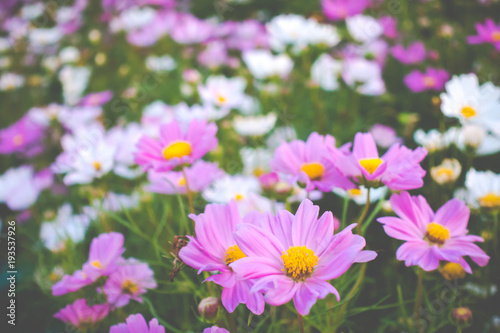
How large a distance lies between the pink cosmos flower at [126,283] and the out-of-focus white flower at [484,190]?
501 millimetres

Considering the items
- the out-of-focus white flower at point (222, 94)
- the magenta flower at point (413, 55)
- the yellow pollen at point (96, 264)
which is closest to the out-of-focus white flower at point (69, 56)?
the out-of-focus white flower at point (222, 94)

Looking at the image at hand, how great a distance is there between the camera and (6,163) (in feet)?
4.92

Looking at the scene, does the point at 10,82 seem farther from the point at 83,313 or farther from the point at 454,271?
the point at 454,271

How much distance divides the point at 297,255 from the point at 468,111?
1.63 feet

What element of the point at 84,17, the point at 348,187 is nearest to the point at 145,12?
the point at 84,17

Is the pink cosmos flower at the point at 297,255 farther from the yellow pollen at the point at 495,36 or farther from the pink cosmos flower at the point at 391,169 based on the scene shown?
the yellow pollen at the point at 495,36

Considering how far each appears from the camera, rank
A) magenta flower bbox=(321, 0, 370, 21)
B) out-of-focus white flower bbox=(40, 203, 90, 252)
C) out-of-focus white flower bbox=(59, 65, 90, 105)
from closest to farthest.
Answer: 1. out-of-focus white flower bbox=(40, 203, 90, 252)
2. magenta flower bbox=(321, 0, 370, 21)
3. out-of-focus white flower bbox=(59, 65, 90, 105)

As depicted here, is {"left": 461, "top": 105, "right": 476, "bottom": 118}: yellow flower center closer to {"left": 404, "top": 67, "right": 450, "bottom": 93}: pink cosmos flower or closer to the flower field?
the flower field

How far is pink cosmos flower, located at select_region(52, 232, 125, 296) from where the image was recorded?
0.52 metres

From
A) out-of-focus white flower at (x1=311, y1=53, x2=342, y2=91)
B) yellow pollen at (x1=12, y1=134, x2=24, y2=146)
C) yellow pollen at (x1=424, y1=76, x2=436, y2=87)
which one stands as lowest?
yellow pollen at (x1=12, y1=134, x2=24, y2=146)

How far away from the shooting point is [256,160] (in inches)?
37.9

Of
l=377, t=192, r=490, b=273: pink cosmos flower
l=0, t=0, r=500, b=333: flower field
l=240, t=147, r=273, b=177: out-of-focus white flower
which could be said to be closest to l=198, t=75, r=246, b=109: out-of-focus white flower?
l=0, t=0, r=500, b=333: flower field

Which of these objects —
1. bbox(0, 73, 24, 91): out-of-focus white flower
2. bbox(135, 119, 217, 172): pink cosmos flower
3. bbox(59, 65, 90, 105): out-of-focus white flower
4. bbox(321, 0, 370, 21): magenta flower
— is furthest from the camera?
bbox(0, 73, 24, 91): out-of-focus white flower

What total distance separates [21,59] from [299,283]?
2.19 m
